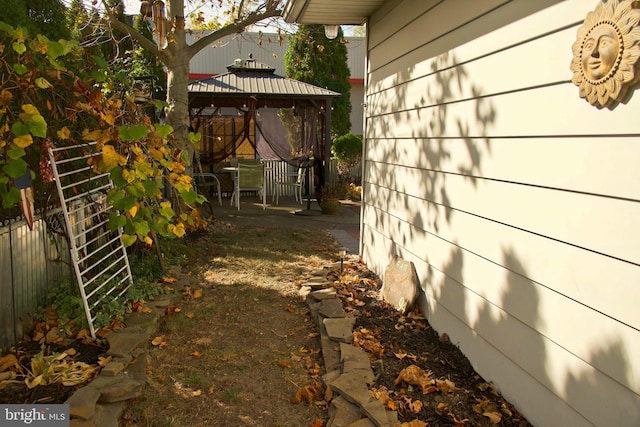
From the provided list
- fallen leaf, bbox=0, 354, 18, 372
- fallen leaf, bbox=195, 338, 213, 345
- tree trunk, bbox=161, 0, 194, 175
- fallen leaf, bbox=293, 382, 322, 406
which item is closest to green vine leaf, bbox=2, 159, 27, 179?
fallen leaf, bbox=0, 354, 18, 372

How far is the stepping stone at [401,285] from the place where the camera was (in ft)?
13.4

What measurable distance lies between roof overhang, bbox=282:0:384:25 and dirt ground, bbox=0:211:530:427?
107 inches

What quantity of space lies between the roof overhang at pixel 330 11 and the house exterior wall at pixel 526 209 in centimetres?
98

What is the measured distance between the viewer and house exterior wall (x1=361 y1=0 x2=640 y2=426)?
1.96 m

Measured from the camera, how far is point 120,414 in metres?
2.65

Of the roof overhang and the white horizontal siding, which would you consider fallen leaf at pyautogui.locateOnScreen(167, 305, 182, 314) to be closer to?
the white horizontal siding

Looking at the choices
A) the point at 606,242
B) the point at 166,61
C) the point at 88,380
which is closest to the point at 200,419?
the point at 88,380

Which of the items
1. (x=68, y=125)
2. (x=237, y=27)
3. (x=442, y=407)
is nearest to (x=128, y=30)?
(x=237, y=27)

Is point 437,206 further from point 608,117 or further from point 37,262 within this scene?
point 37,262

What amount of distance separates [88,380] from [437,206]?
2.49m

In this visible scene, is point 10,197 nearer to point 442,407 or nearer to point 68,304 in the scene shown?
point 68,304

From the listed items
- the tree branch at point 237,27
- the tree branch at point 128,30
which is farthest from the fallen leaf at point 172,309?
the tree branch at point 237,27

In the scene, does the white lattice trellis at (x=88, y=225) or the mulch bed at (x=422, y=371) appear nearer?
the mulch bed at (x=422, y=371)

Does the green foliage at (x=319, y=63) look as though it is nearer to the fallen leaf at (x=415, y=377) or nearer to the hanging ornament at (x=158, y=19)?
the hanging ornament at (x=158, y=19)
